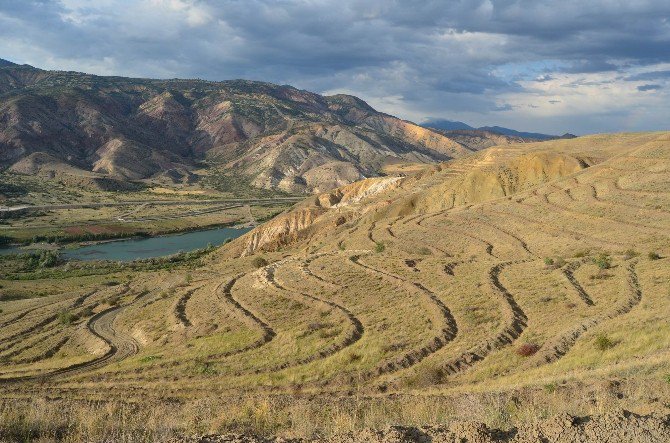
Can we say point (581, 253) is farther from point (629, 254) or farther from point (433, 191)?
point (433, 191)

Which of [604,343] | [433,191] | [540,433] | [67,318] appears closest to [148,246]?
[433,191]

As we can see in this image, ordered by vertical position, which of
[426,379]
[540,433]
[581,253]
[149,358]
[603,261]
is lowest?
[149,358]

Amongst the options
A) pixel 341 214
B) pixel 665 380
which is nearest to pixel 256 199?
pixel 341 214

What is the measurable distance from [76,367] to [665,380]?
30075 millimetres

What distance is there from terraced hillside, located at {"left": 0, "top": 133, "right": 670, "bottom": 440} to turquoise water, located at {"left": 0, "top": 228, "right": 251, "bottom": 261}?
115ft

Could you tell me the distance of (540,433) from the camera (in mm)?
8703

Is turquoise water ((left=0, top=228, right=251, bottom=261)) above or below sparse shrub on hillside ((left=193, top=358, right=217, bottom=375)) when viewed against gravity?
below

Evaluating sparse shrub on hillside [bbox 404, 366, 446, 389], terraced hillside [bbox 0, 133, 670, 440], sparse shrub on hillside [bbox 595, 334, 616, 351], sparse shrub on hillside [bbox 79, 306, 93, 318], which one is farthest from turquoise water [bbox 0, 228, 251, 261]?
sparse shrub on hillside [bbox 595, 334, 616, 351]

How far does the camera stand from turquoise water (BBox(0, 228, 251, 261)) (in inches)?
4107

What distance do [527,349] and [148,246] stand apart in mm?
105035

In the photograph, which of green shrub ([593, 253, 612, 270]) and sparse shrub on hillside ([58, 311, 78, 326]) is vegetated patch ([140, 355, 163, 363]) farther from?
green shrub ([593, 253, 612, 270])

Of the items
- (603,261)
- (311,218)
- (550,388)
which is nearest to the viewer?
(550,388)

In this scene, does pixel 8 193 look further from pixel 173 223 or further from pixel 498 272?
pixel 498 272

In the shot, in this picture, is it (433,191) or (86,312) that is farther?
(433,191)
